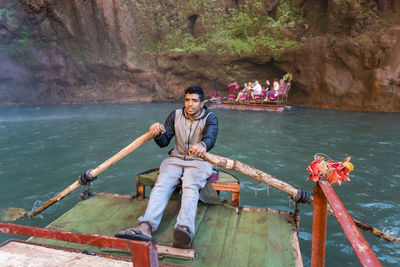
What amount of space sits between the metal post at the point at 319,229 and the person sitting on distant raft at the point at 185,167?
1.21 meters

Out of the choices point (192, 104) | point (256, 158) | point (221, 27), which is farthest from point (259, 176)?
point (221, 27)

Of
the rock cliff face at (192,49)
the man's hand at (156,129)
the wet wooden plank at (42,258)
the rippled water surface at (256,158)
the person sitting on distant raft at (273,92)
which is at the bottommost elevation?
the rippled water surface at (256,158)

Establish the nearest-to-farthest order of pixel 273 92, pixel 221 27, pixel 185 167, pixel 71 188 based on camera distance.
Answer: pixel 185 167
pixel 71 188
pixel 273 92
pixel 221 27

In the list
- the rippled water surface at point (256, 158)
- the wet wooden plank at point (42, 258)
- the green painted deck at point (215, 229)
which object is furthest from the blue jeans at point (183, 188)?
the rippled water surface at point (256, 158)

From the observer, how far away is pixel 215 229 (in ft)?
9.59

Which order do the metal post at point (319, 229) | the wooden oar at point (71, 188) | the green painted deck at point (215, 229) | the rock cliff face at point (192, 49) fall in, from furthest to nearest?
the rock cliff face at point (192, 49)
the wooden oar at point (71, 188)
the green painted deck at point (215, 229)
the metal post at point (319, 229)

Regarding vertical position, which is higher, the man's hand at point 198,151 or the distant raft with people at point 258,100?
the distant raft with people at point 258,100

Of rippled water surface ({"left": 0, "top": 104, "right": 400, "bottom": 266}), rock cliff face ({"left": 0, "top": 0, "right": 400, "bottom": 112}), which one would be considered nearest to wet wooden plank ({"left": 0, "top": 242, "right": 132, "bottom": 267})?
rippled water surface ({"left": 0, "top": 104, "right": 400, "bottom": 266})

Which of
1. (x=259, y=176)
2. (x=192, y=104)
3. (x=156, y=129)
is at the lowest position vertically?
(x=259, y=176)

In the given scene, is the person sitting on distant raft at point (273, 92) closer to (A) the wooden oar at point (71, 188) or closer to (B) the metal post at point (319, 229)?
(A) the wooden oar at point (71, 188)

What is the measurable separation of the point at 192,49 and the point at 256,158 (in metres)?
16.7

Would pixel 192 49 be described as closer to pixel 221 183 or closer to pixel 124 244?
pixel 221 183

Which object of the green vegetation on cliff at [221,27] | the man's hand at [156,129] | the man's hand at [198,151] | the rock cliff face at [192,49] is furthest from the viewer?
the green vegetation on cliff at [221,27]

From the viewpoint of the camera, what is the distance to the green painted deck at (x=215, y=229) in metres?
2.44
